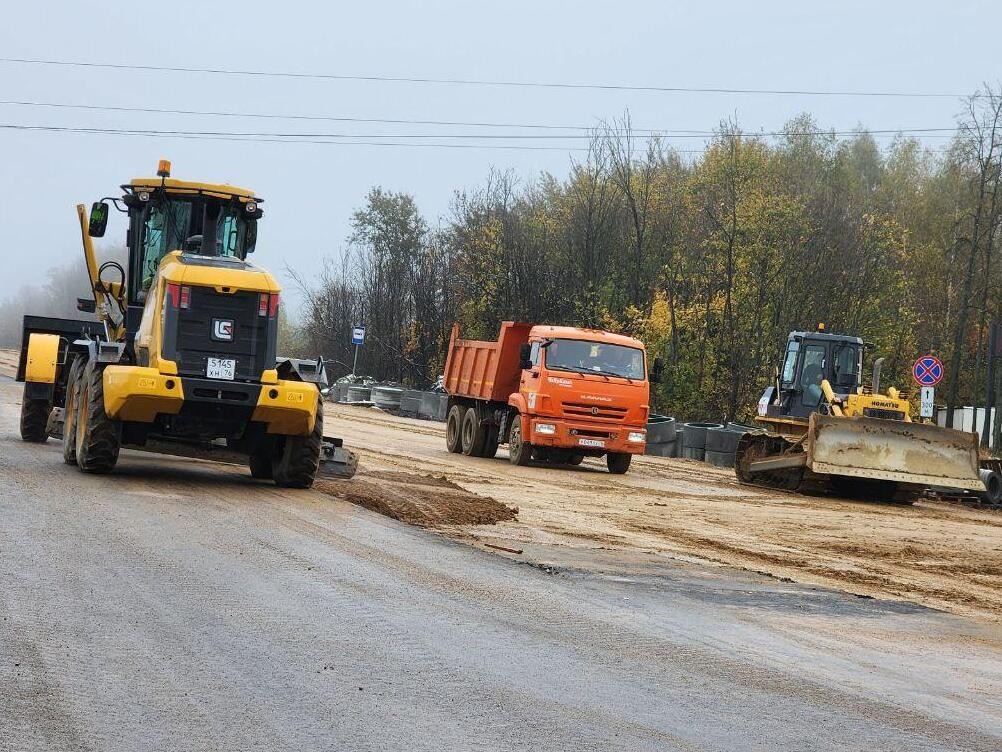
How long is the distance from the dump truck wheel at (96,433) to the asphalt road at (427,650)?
251 cm

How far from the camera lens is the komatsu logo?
1473cm

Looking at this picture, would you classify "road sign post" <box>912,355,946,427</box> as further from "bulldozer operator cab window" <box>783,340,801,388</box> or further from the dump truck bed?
the dump truck bed

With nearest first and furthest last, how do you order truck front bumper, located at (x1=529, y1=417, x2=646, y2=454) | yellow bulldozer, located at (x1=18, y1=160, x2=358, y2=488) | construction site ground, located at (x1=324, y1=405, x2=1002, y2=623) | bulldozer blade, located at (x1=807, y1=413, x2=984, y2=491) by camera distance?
construction site ground, located at (x1=324, y1=405, x2=1002, y2=623) → yellow bulldozer, located at (x1=18, y1=160, x2=358, y2=488) → bulldozer blade, located at (x1=807, y1=413, x2=984, y2=491) → truck front bumper, located at (x1=529, y1=417, x2=646, y2=454)

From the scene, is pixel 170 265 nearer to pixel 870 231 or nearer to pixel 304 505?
pixel 304 505

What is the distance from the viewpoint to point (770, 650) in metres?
8.03

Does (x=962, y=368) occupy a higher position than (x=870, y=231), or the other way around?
(x=870, y=231)

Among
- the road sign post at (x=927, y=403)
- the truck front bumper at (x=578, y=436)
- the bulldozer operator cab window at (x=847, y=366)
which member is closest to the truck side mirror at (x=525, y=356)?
the truck front bumper at (x=578, y=436)

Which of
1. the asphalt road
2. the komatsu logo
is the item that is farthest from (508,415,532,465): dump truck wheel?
the asphalt road

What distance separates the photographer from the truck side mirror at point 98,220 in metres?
15.4

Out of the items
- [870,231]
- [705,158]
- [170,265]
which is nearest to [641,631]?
[170,265]

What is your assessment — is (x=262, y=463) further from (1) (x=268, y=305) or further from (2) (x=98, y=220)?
(2) (x=98, y=220)

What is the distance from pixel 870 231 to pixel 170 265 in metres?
36.5

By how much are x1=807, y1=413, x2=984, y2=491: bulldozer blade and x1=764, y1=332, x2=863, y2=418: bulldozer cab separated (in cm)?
394

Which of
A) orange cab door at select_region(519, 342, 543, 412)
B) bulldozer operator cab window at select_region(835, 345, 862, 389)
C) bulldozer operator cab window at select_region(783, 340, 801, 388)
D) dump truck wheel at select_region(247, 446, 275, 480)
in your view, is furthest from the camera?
bulldozer operator cab window at select_region(783, 340, 801, 388)
